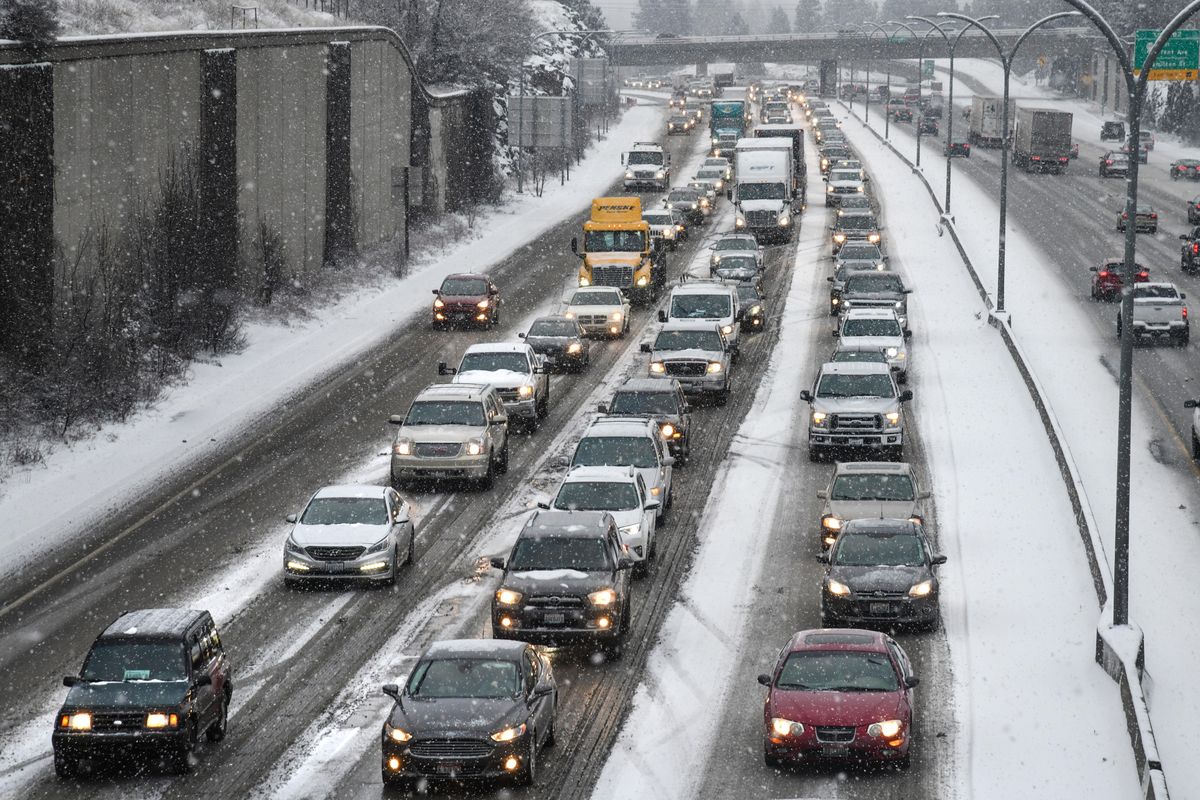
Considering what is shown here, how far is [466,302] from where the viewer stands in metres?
49.3

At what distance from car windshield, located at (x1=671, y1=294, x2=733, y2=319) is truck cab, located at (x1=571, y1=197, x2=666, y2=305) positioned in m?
7.46

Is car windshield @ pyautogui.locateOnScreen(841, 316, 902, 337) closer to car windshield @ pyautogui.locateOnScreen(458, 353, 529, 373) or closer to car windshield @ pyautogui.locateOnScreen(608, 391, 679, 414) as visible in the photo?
car windshield @ pyautogui.locateOnScreen(458, 353, 529, 373)

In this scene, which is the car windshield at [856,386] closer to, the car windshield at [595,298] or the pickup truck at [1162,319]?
the car windshield at [595,298]

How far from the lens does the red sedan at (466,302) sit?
49250mm

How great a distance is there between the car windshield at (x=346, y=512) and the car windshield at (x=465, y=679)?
309 inches

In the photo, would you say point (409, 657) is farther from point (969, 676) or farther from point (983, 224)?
point (983, 224)

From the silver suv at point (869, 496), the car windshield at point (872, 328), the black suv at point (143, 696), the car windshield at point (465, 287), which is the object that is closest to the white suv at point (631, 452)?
the silver suv at point (869, 496)

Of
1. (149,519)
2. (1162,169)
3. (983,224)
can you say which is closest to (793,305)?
(983,224)

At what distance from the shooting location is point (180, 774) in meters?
18.2

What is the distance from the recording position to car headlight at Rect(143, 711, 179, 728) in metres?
17.8

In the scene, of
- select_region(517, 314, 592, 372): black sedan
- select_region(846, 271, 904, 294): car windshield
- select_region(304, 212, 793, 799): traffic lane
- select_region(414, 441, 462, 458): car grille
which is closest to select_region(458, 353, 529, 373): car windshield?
select_region(304, 212, 793, 799): traffic lane

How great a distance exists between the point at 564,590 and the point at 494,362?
15.3m

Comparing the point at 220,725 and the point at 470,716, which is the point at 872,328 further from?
the point at 470,716

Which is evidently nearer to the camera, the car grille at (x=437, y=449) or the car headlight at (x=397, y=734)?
the car headlight at (x=397, y=734)
